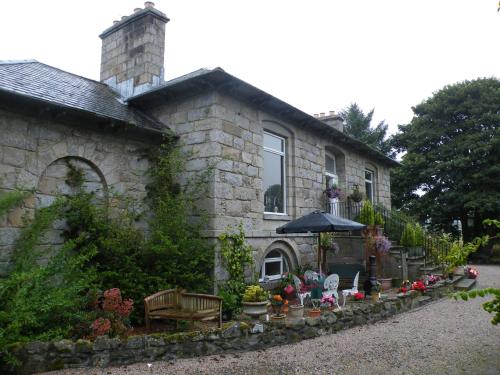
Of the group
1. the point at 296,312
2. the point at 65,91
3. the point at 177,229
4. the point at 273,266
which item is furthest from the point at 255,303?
the point at 65,91

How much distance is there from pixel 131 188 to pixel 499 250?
816 inches

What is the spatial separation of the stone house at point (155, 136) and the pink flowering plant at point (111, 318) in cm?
166

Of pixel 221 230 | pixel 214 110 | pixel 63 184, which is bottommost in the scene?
pixel 221 230

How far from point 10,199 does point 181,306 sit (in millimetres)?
2712

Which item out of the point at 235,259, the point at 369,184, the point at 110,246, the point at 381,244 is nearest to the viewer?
the point at 110,246

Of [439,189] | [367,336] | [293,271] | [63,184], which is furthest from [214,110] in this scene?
[439,189]

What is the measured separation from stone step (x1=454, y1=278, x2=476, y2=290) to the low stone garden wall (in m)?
4.36

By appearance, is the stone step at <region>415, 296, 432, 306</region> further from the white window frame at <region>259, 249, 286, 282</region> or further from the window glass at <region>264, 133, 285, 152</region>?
the window glass at <region>264, 133, 285, 152</region>

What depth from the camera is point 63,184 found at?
649cm

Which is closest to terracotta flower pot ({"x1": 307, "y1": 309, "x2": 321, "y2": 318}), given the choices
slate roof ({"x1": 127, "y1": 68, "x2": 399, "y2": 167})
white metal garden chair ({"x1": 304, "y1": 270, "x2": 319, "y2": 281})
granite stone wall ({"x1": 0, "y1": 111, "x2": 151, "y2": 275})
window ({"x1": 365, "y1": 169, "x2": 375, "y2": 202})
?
white metal garden chair ({"x1": 304, "y1": 270, "x2": 319, "y2": 281})

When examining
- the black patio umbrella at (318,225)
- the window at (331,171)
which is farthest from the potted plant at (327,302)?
the window at (331,171)

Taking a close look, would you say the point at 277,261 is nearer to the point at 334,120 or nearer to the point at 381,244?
the point at 381,244

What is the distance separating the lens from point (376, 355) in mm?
5219

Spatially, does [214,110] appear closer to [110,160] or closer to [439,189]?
Answer: [110,160]
